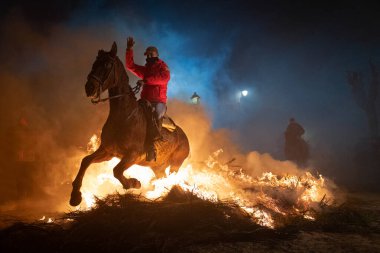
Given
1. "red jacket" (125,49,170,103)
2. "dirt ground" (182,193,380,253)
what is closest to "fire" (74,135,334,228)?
"dirt ground" (182,193,380,253)

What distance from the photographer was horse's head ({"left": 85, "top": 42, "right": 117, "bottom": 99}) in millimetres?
4762

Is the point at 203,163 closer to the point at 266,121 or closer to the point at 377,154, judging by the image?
the point at 377,154

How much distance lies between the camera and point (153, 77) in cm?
621

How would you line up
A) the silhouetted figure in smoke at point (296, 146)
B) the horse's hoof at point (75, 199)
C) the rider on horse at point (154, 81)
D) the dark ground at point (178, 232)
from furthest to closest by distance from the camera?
the silhouetted figure in smoke at point (296, 146)
the rider on horse at point (154, 81)
the horse's hoof at point (75, 199)
the dark ground at point (178, 232)

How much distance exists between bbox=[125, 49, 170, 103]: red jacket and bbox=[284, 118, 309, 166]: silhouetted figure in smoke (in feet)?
37.3

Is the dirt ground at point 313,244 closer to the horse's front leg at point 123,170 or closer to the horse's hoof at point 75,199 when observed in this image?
the horse's front leg at point 123,170

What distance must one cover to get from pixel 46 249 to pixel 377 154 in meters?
22.8

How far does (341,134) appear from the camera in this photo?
29109 mm

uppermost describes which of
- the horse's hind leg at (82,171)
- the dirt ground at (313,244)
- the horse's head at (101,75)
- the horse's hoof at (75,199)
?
the horse's head at (101,75)

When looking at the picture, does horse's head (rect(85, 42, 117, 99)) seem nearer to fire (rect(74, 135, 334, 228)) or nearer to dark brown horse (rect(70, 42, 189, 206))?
dark brown horse (rect(70, 42, 189, 206))

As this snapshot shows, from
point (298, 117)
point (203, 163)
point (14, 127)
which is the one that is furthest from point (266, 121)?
point (14, 127)

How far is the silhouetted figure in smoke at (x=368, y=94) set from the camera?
27763 millimetres

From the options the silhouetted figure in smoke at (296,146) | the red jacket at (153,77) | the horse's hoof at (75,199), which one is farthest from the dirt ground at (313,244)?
the silhouetted figure in smoke at (296,146)

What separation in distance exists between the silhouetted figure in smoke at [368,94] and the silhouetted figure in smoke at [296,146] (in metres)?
16.3
